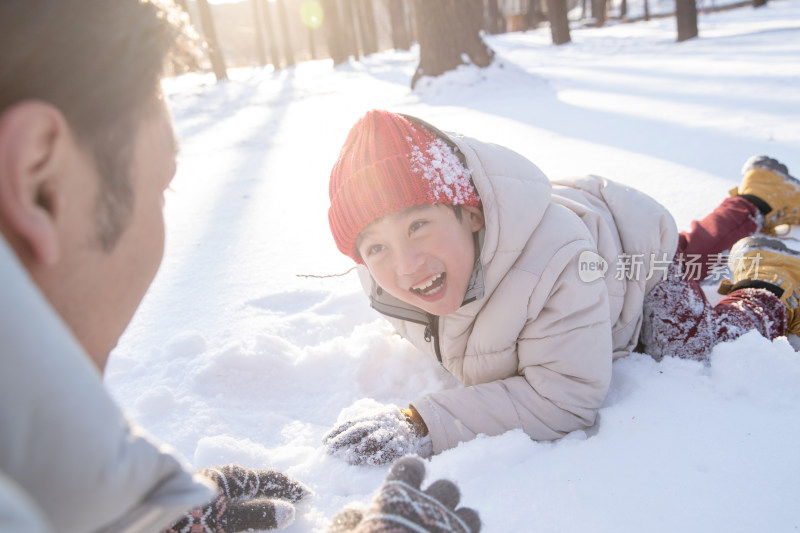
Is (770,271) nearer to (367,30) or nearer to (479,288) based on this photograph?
(479,288)

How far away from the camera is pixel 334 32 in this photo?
14836mm

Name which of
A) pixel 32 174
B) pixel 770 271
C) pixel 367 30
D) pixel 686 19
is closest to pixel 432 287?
pixel 32 174

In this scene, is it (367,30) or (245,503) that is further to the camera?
(367,30)

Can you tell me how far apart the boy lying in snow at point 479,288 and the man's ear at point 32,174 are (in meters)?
0.94

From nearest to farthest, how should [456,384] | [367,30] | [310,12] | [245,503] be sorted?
[245,503], [456,384], [367,30], [310,12]

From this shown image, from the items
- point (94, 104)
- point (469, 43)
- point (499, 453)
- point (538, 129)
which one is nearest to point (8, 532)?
point (94, 104)

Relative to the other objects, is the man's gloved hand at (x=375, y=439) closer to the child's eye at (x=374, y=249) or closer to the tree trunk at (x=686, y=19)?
the child's eye at (x=374, y=249)

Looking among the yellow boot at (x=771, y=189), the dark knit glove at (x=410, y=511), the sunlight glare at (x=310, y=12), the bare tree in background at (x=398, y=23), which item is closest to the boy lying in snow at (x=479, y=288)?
the dark knit glove at (x=410, y=511)

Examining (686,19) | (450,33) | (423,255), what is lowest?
(423,255)

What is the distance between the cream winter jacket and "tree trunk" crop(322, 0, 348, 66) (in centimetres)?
1440

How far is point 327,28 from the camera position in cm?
1490

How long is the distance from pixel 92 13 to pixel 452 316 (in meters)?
1.21

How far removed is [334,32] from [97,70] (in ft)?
51.0

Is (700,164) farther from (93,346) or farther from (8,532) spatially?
(8,532)
